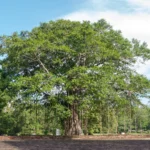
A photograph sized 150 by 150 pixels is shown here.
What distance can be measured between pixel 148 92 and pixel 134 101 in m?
1.11

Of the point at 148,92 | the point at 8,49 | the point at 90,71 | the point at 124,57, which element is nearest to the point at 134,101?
the point at 148,92

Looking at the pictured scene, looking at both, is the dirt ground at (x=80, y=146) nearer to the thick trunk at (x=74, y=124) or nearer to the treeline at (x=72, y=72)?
the treeline at (x=72, y=72)

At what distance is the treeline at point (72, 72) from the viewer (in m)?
19.5

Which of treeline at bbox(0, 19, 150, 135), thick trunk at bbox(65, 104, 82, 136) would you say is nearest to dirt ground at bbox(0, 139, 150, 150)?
treeline at bbox(0, 19, 150, 135)

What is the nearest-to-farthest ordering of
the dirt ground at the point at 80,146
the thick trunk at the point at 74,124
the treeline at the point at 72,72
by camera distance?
the dirt ground at the point at 80,146 → the treeline at the point at 72,72 → the thick trunk at the point at 74,124

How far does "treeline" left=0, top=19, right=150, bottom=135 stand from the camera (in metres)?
19.5

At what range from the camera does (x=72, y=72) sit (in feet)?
63.6

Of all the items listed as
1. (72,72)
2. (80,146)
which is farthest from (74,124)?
(80,146)

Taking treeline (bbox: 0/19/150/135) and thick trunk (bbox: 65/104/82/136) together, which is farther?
thick trunk (bbox: 65/104/82/136)

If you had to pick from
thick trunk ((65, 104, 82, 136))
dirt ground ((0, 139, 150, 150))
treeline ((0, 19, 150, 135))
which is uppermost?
treeline ((0, 19, 150, 135))

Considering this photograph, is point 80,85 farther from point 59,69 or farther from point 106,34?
point 106,34

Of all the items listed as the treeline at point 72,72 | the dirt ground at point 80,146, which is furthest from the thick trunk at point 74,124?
the dirt ground at point 80,146

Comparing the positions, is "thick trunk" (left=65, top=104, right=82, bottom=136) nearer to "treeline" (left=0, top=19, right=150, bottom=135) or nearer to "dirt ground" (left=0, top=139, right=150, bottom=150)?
"treeline" (left=0, top=19, right=150, bottom=135)

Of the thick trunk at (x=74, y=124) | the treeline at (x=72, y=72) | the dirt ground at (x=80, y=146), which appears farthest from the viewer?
the thick trunk at (x=74, y=124)
